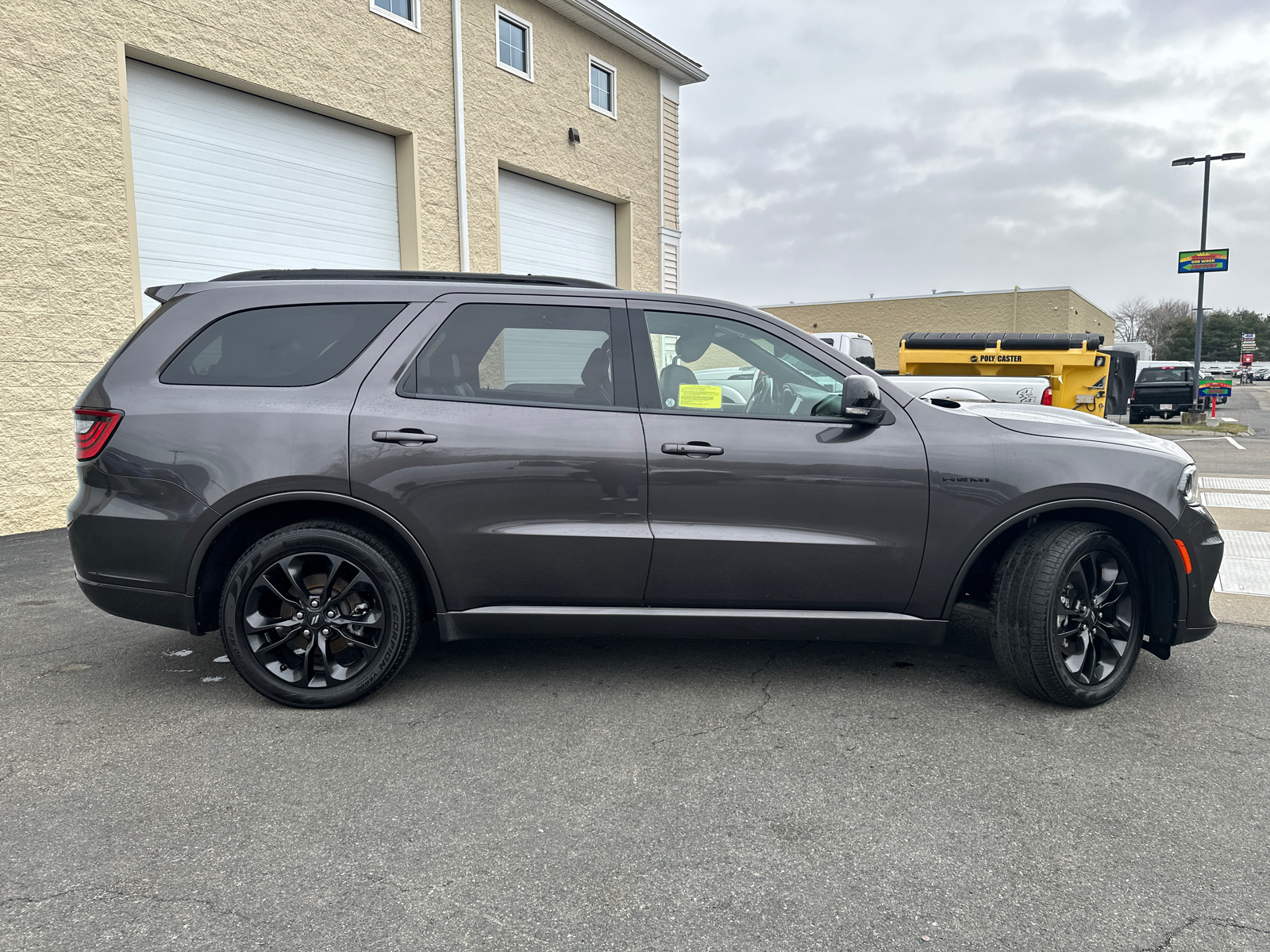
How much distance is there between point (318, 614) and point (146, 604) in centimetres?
74

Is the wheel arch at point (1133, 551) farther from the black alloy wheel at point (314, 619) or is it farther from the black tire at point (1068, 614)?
the black alloy wheel at point (314, 619)

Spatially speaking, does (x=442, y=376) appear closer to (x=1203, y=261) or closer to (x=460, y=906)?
(x=460, y=906)

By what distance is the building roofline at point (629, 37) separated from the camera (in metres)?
13.5

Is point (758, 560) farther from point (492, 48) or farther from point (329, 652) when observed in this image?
point (492, 48)

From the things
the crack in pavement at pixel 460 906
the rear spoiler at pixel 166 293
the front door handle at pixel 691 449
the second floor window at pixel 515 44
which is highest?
the second floor window at pixel 515 44

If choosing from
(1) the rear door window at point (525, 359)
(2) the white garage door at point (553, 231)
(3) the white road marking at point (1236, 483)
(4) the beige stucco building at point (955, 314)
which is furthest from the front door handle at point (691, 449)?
(4) the beige stucco building at point (955, 314)

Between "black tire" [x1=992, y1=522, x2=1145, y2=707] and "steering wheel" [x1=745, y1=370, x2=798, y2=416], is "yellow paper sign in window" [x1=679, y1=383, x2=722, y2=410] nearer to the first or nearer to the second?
"steering wheel" [x1=745, y1=370, x2=798, y2=416]

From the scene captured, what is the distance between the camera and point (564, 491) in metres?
3.61

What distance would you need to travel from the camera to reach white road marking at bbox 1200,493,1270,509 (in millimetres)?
9062

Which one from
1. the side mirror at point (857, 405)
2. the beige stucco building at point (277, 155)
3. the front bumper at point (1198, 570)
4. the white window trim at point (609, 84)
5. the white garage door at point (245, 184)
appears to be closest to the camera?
the side mirror at point (857, 405)

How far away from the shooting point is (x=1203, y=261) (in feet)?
76.9

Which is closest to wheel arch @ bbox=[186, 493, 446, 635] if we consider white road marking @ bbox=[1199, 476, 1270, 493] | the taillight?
the taillight

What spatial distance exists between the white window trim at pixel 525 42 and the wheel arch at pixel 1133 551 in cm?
1141

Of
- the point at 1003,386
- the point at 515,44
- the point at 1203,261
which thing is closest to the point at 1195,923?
the point at 1003,386
